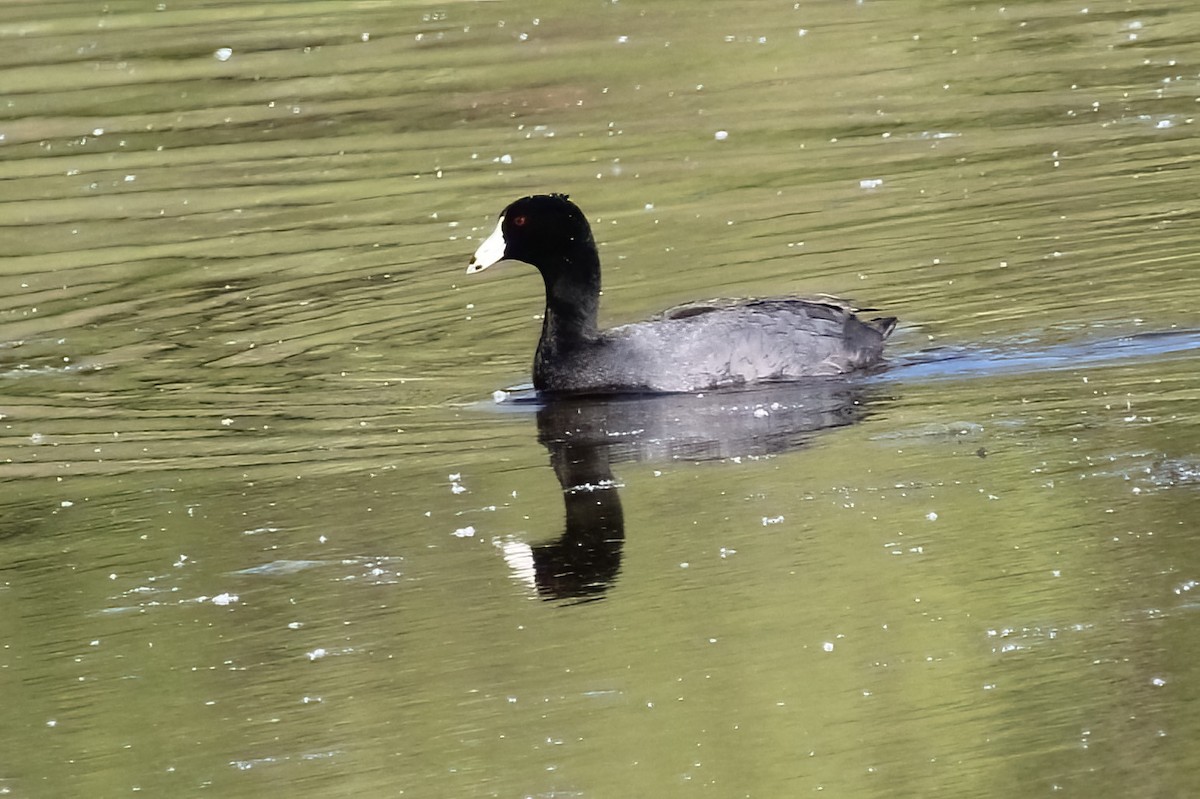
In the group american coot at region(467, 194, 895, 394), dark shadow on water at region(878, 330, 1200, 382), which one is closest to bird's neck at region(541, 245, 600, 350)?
american coot at region(467, 194, 895, 394)

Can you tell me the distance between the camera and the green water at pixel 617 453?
6.65 m

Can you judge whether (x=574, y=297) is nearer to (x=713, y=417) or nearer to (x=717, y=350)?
(x=717, y=350)

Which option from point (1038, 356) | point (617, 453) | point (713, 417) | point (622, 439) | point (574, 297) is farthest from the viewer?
point (574, 297)

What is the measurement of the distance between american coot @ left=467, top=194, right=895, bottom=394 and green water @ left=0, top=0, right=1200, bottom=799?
229 mm

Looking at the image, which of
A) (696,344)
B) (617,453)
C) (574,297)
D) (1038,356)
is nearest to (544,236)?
(574,297)

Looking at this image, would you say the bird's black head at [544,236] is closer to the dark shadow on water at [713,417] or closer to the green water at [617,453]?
the green water at [617,453]

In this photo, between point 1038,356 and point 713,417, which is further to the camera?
point 1038,356

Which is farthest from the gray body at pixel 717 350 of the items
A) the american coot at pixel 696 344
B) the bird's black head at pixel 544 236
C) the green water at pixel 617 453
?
the bird's black head at pixel 544 236

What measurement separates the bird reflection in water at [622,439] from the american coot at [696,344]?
94 mm

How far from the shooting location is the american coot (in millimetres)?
10977

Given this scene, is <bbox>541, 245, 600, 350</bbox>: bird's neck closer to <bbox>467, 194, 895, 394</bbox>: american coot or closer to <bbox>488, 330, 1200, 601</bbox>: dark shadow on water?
<bbox>467, 194, 895, 394</bbox>: american coot

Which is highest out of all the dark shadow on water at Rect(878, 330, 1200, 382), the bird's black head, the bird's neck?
the bird's black head

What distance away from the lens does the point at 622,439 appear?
400 inches

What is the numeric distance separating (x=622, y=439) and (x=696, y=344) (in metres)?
1.02
